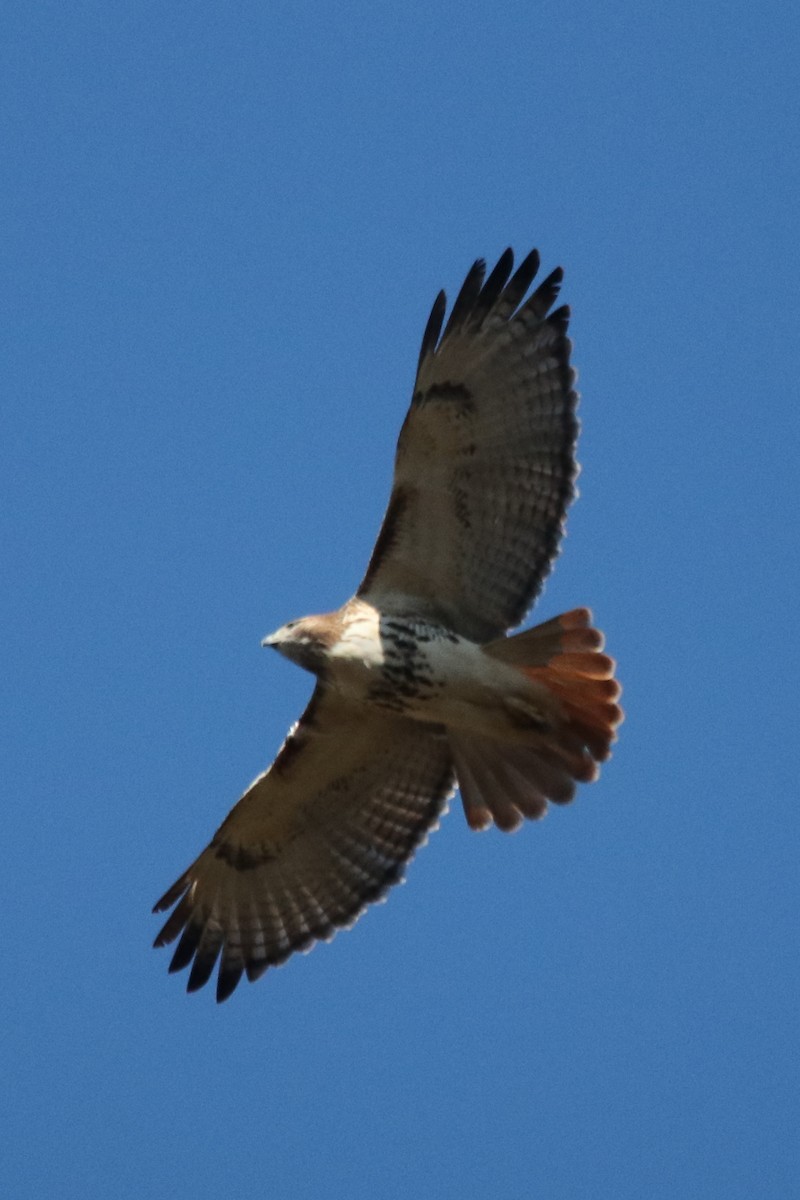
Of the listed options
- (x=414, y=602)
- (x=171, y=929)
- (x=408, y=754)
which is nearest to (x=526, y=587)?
(x=414, y=602)

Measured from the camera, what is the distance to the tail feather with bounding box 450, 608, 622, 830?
9.52 meters

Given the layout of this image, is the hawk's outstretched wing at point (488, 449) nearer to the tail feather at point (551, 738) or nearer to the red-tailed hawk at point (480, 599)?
the red-tailed hawk at point (480, 599)

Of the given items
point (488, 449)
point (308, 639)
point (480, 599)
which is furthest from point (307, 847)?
point (488, 449)

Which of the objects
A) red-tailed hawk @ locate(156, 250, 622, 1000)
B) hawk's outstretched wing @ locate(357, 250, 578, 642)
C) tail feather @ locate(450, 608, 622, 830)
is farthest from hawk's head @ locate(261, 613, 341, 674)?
tail feather @ locate(450, 608, 622, 830)

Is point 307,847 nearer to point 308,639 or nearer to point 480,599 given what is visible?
point 308,639

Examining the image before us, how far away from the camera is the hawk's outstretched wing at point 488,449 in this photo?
9.66 meters

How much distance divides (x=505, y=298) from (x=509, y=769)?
231 cm

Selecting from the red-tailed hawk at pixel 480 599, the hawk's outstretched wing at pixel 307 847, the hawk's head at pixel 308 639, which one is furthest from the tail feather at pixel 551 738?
the hawk's head at pixel 308 639

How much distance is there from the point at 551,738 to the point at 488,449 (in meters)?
1.43

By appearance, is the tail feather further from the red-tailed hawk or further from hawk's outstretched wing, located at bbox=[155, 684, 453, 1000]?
hawk's outstretched wing, located at bbox=[155, 684, 453, 1000]

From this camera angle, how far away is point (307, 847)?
10.9 meters

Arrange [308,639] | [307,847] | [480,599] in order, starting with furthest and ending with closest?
1. [307,847]
2. [480,599]
3. [308,639]

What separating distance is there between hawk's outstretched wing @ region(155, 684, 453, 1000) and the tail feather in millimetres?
419

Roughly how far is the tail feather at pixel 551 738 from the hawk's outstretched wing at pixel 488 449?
46 cm
